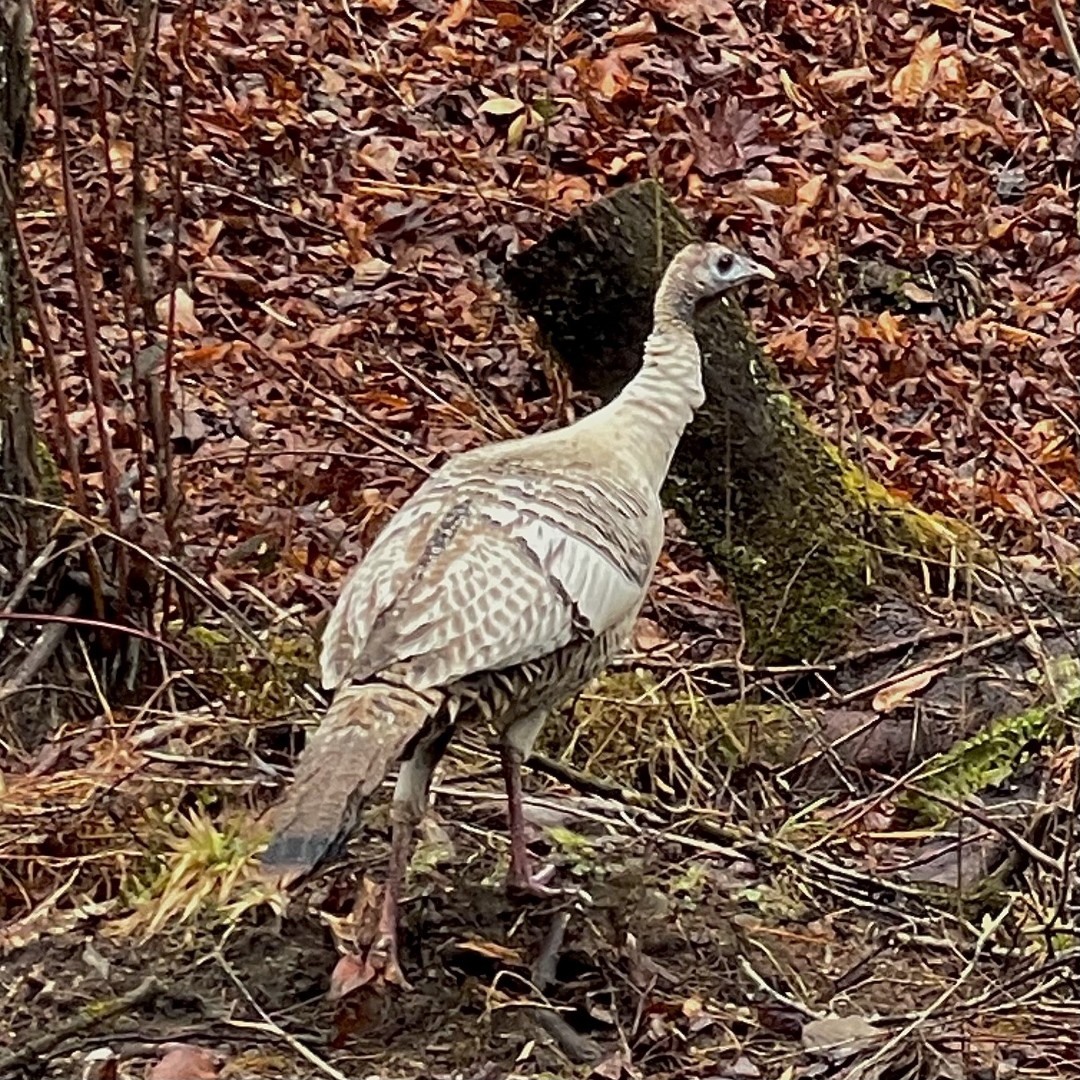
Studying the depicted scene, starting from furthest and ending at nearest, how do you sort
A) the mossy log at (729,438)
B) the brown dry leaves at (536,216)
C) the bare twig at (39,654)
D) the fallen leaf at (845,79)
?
the fallen leaf at (845,79)
the brown dry leaves at (536,216)
the mossy log at (729,438)
the bare twig at (39,654)

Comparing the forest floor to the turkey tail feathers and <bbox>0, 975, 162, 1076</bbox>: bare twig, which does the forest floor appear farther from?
the turkey tail feathers

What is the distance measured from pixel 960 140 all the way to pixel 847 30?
1.17 m

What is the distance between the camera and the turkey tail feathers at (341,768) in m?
3.29

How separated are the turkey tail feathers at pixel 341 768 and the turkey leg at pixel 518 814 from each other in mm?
507

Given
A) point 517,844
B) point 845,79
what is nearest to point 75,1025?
point 517,844

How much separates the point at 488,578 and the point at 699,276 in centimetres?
141

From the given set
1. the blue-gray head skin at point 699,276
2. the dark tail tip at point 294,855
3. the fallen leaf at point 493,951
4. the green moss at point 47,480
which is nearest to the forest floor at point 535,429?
the fallen leaf at point 493,951

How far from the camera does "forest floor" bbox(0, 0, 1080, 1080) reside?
3.94 metres

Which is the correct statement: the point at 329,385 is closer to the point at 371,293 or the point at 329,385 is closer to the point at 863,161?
the point at 371,293

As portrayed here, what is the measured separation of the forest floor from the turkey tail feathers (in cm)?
53

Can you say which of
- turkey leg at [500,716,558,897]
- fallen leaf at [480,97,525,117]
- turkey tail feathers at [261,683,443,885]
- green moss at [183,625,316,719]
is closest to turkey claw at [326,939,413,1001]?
turkey leg at [500,716,558,897]

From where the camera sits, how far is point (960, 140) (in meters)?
10.7

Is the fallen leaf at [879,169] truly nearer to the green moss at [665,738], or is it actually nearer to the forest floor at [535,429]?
the forest floor at [535,429]

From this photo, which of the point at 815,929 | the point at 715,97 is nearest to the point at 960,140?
the point at 715,97
